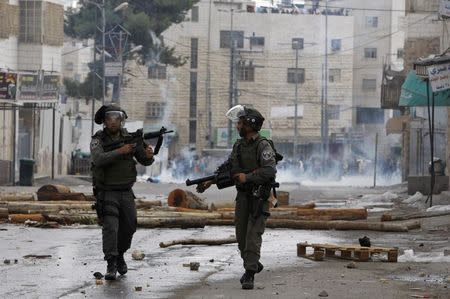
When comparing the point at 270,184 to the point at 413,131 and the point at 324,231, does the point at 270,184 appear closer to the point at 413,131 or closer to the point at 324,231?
the point at 324,231

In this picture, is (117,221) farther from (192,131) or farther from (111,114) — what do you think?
(192,131)

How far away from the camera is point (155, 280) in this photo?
12320 mm

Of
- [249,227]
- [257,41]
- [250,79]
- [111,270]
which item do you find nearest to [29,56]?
[250,79]

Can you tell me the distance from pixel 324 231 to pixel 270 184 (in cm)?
822

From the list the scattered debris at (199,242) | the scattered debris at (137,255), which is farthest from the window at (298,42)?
the scattered debris at (137,255)

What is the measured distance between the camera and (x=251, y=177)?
39.6 ft

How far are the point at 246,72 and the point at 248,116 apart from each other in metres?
87.6

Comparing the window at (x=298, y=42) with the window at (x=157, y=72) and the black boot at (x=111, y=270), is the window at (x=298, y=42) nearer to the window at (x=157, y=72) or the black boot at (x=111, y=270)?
the window at (x=157, y=72)

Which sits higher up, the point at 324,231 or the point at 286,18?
the point at 286,18

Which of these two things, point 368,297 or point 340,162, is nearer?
point 368,297

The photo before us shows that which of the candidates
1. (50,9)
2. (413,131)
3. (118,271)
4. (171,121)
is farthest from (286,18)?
(118,271)

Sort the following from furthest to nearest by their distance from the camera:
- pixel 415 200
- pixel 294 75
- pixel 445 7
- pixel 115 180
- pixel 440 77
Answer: pixel 294 75
pixel 415 200
pixel 445 7
pixel 440 77
pixel 115 180

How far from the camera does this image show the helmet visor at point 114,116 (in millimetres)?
12430

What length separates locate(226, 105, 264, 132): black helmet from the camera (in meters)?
12.1
